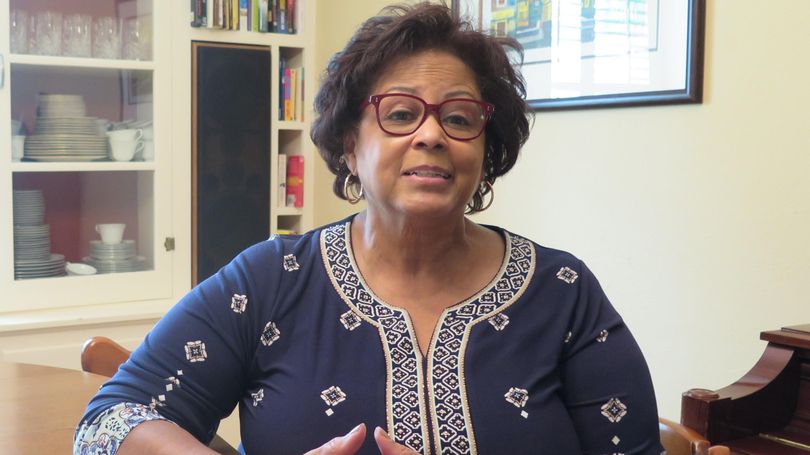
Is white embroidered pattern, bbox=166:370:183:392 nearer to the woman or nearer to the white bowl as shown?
the woman

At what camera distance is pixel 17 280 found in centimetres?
309

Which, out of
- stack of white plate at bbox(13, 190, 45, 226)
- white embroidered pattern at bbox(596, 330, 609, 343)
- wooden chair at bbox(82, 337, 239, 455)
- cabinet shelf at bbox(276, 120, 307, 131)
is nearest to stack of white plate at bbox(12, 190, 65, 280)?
stack of white plate at bbox(13, 190, 45, 226)

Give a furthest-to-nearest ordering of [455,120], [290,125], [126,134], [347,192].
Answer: [290,125] → [126,134] → [347,192] → [455,120]

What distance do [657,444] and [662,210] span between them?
104 cm

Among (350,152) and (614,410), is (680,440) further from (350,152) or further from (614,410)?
(350,152)

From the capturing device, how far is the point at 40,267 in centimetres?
315

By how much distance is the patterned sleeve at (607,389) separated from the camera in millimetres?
1365

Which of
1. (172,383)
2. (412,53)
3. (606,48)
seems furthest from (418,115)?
(606,48)

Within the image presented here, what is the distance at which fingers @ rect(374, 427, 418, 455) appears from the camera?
3.99 feet

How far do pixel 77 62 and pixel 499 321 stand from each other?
2.26 meters

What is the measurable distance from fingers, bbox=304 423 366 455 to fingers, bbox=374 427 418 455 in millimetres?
20

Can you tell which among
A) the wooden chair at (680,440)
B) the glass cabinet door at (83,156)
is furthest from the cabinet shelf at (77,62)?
the wooden chair at (680,440)

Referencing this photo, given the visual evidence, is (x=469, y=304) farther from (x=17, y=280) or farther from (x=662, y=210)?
(x=17, y=280)

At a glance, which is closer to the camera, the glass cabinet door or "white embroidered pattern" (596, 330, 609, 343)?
"white embroidered pattern" (596, 330, 609, 343)
